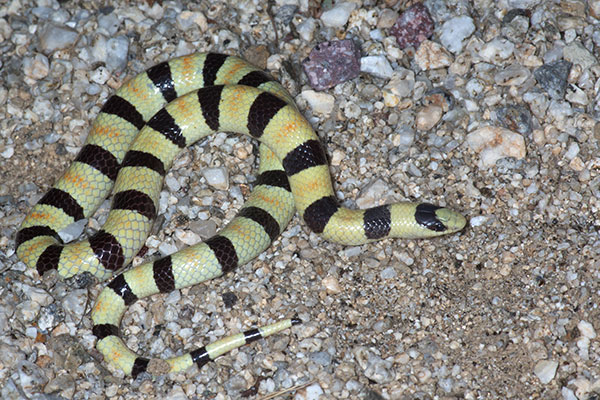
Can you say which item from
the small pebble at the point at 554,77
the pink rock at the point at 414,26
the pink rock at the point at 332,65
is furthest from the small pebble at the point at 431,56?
the small pebble at the point at 554,77

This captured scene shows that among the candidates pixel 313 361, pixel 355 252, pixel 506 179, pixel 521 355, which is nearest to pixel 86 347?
pixel 313 361

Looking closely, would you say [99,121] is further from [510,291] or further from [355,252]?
[510,291]

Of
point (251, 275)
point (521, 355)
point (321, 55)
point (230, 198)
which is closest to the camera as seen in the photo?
point (521, 355)

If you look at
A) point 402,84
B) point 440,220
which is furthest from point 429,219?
point 402,84

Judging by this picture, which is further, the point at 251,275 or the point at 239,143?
the point at 239,143

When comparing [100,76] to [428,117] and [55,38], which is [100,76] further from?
[428,117]

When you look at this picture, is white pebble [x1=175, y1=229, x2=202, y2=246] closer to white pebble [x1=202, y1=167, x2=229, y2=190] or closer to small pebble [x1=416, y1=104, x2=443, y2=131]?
white pebble [x1=202, y1=167, x2=229, y2=190]
